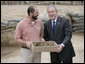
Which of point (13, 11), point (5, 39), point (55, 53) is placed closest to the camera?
point (55, 53)

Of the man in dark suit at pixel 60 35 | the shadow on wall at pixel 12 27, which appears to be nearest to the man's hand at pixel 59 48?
the man in dark suit at pixel 60 35

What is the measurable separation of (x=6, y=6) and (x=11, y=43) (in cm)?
546

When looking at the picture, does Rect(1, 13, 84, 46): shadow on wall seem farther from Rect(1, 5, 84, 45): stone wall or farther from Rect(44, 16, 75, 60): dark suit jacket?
Rect(44, 16, 75, 60): dark suit jacket

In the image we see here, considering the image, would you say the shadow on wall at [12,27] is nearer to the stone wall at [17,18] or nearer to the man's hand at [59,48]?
the stone wall at [17,18]

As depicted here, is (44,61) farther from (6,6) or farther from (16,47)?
(6,6)

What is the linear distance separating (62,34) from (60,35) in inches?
1.3

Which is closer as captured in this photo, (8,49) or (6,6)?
(8,49)

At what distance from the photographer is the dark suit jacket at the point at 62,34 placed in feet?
13.0

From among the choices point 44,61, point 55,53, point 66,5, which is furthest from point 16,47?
point 66,5

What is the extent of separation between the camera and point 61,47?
151 inches

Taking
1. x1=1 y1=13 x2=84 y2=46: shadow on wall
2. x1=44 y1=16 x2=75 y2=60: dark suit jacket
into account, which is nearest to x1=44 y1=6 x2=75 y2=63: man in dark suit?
x1=44 y1=16 x2=75 y2=60: dark suit jacket

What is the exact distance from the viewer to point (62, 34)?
3994 millimetres

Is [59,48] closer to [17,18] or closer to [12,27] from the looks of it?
[12,27]

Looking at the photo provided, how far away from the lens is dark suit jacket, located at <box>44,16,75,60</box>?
3951 mm
